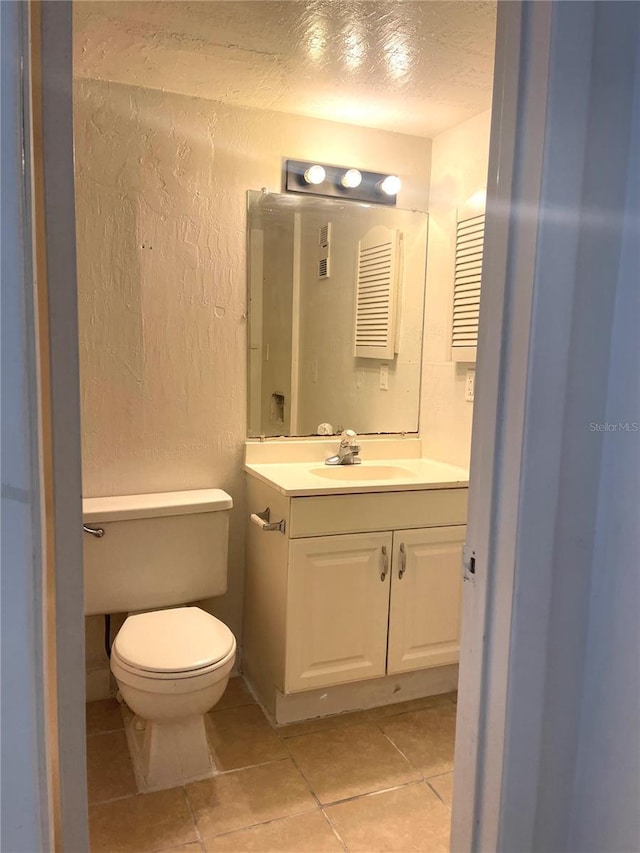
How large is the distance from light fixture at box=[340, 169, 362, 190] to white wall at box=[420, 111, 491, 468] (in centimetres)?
35

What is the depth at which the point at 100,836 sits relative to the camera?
1.66 m

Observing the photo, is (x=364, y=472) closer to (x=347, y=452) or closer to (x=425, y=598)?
(x=347, y=452)

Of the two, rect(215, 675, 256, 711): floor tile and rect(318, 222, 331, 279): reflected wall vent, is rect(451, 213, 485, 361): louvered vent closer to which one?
rect(318, 222, 331, 279): reflected wall vent

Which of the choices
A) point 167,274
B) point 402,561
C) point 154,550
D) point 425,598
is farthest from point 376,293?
point 154,550

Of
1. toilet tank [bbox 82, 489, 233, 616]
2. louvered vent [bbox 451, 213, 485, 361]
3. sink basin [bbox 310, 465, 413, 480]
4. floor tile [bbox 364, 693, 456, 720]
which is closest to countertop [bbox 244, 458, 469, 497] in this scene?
sink basin [bbox 310, 465, 413, 480]

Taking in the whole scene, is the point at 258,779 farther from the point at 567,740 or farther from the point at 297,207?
the point at 297,207

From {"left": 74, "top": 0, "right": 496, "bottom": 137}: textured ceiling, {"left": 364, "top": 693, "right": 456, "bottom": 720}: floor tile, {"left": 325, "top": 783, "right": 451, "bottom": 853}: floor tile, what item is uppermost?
{"left": 74, "top": 0, "right": 496, "bottom": 137}: textured ceiling

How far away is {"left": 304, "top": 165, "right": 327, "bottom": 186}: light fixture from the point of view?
2.38 meters

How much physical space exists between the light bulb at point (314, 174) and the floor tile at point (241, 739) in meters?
2.00

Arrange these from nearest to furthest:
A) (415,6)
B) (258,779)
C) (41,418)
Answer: (41,418), (415,6), (258,779)

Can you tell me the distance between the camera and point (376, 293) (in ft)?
8.41

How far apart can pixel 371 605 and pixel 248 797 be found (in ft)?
2.29

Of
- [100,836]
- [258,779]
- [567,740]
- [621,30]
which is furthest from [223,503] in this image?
[621,30]

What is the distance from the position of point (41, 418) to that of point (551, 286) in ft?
2.41
